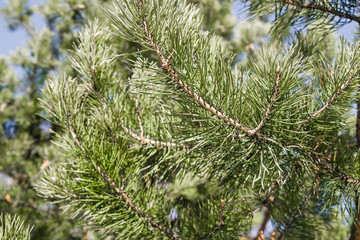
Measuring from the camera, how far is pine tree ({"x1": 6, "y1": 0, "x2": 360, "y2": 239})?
0.53 m

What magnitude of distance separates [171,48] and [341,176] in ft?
1.55

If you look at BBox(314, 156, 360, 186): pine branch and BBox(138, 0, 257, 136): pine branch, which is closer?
BBox(138, 0, 257, 136): pine branch

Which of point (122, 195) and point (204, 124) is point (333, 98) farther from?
point (122, 195)

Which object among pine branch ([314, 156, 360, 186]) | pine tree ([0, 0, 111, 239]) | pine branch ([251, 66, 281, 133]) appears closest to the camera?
pine branch ([251, 66, 281, 133])

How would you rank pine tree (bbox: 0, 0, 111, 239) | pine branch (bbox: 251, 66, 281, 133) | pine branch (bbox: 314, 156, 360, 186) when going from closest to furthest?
pine branch (bbox: 251, 66, 281, 133) → pine branch (bbox: 314, 156, 360, 186) → pine tree (bbox: 0, 0, 111, 239)

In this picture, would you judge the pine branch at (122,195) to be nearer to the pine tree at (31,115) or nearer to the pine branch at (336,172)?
the pine branch at (336,172)

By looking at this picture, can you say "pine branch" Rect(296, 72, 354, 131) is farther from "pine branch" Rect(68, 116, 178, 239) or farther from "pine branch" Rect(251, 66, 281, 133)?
"pine branch" Rect(68, 116, 178, 239)

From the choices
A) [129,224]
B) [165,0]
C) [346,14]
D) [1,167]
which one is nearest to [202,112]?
[165,0]

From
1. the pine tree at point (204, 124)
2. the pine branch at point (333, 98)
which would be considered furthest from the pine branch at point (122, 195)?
the pine branch at point (333, 98)

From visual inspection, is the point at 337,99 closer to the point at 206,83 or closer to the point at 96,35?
the point at 206,83

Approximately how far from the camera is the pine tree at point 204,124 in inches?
20.8

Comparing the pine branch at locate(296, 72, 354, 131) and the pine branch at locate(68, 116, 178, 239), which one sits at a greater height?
the pine branch at locate(296, 72, 354, 131)

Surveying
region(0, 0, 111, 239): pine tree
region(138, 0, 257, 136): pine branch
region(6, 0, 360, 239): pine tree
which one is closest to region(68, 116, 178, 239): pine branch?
region(6, 0, 360, 239): pine tree

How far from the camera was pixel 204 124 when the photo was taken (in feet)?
2.04
